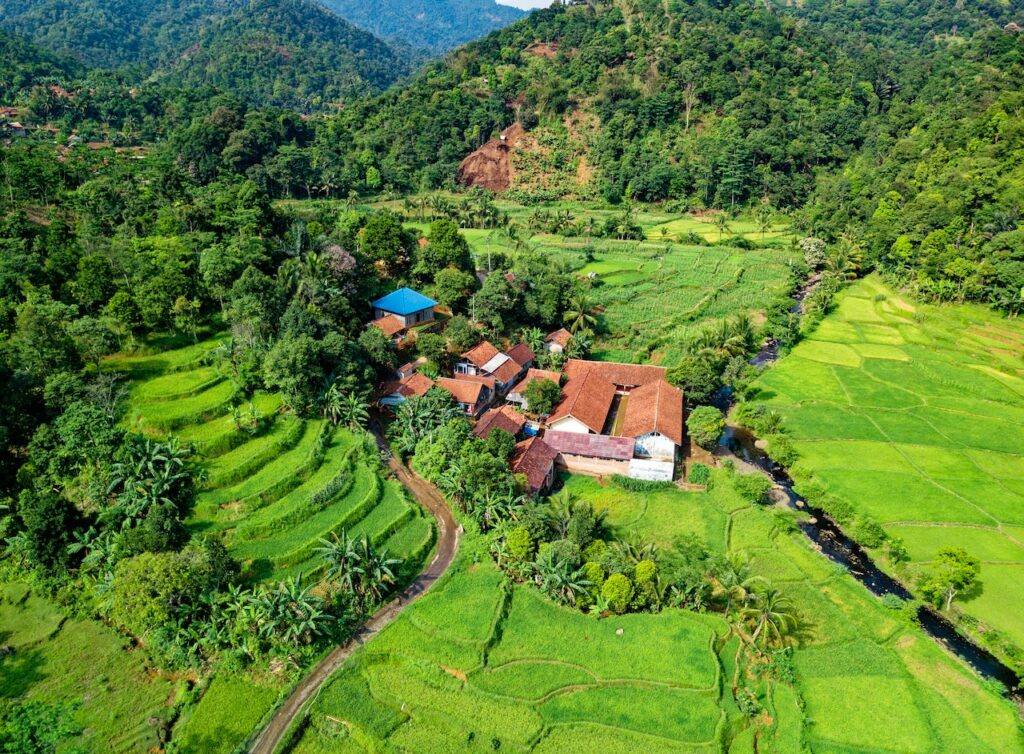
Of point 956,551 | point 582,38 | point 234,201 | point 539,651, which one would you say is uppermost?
point 582,38

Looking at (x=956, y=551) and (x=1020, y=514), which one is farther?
(x=1020, y=514)

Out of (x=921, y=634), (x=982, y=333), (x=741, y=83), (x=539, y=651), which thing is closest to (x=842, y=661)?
(x=921, y=634)

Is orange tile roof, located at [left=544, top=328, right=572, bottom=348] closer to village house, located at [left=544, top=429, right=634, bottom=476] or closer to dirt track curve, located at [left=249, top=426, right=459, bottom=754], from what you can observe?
village house, located at [left=544, top=429, right=634, bottom=476]

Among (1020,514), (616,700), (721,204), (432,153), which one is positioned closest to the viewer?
(616,700)

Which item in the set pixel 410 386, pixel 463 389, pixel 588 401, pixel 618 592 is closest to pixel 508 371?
pixel 463 389

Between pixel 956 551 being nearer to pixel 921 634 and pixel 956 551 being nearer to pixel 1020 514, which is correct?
pixel 921 634

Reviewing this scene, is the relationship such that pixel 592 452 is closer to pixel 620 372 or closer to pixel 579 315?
pixel 620 372
